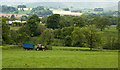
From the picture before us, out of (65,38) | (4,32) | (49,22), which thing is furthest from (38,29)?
(4,32)

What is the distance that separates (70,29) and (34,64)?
196 ft

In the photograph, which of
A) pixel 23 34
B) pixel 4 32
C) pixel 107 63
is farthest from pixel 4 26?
pixel 107 63

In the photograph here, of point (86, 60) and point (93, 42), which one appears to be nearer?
point (86, 60)

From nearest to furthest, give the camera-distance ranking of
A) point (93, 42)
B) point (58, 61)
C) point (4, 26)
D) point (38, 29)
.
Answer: point (58, 61) → point (93, 42) → point (4, 26) → point (38, 29)

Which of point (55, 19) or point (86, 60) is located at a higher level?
point (55, 19)

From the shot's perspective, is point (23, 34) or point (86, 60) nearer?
point (86, 60)

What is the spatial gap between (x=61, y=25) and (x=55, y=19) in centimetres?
544

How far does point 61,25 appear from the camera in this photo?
10850 cm

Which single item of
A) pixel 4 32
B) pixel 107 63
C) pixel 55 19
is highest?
pixel 55 19

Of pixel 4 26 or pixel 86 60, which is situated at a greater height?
pixel 4 26

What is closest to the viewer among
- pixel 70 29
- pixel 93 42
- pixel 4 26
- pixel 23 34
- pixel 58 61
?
pixel 58 61

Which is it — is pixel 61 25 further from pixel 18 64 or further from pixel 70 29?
pixel 18 64

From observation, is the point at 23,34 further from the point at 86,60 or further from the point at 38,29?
the point at 86,60

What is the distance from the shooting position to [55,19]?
107 metres
